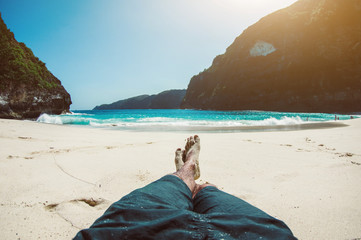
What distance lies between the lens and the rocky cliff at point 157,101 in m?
119

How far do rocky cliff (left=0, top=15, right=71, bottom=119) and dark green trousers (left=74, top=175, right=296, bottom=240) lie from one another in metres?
15.5

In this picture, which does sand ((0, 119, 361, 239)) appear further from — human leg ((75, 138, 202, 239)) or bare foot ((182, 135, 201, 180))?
human leg ((75, 138, 202, 239))

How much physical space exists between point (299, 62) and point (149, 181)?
173 feet

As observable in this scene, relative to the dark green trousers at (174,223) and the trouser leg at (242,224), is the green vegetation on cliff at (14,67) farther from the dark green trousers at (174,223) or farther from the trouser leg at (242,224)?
the trouser leg at (242,224)

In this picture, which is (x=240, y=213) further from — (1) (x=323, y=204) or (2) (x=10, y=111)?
(2) (x=10, y=111)

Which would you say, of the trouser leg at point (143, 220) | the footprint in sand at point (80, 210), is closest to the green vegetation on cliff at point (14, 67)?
the footprint in sand at point (80, 210)

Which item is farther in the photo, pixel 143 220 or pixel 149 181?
pixel 149 181

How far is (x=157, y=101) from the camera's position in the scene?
402 ft

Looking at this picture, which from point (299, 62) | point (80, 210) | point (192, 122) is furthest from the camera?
point (299, 62)

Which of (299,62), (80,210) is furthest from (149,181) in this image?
(299,62)

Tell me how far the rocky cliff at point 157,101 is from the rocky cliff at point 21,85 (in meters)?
98.9

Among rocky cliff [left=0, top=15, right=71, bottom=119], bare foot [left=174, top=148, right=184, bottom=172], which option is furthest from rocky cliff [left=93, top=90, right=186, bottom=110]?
bare foot [left=174, top=148, right=184, bottom=172]

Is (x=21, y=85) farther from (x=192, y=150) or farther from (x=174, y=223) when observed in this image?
(x=174, y=223)

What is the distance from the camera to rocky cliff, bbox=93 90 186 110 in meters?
119
